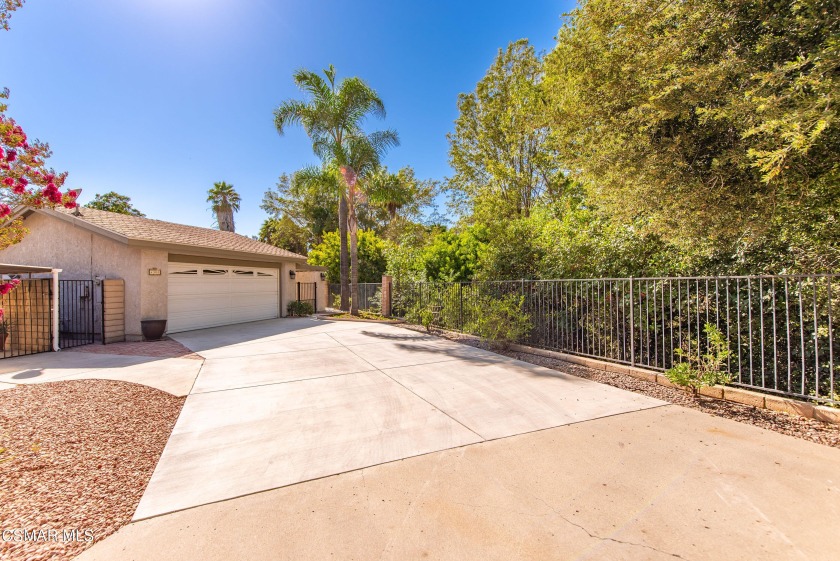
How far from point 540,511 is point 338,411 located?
2.58 meters

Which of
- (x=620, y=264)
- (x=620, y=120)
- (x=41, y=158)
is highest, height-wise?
(x=620, y=120)

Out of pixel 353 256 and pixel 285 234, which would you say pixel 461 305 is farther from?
pixel 285 234

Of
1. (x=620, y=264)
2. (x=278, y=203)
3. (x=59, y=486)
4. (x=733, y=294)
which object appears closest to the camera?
(x=59, y=486)

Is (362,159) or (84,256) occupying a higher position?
(362,159)

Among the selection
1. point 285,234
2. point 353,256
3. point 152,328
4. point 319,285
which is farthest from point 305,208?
point 152,328

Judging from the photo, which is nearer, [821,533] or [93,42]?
[821,533]

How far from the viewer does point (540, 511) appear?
230 centimetres

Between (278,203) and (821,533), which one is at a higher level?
(278,203)

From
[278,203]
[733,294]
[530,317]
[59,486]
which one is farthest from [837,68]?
[278,203]

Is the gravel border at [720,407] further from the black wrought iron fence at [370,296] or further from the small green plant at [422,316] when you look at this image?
the black wrought iron fence at [370,296]

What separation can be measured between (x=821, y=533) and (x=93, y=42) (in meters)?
13.4

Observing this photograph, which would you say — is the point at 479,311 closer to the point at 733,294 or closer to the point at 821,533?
the point at 733,294

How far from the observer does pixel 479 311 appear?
8469 mm

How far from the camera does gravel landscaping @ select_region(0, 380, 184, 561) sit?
7.20 ft
